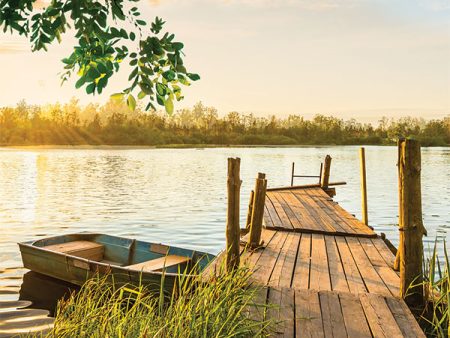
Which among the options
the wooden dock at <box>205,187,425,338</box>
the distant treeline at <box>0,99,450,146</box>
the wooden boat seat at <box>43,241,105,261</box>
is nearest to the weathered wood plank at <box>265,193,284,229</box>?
the wooden dock at <box>205,187,425,338</box>

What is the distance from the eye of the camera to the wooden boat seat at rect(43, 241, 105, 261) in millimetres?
12297

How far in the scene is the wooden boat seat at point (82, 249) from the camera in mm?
12297

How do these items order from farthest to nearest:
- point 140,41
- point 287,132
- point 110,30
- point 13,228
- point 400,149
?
point 287,132
point 13,228
point 400,149
point 140,41
point 110,30

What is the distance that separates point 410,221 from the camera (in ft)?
21.5

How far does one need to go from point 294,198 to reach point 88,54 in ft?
48.3

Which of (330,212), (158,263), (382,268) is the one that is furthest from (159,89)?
(330,212)

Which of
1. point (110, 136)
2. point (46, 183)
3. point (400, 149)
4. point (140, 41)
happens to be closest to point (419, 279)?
point (400, 149)

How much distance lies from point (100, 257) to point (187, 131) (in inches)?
4132

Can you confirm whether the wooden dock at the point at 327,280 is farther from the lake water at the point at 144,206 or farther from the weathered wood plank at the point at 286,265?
the lake water at the point at 144,206

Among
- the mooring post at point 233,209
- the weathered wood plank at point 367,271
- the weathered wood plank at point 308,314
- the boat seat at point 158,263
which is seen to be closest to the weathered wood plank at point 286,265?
the weathered wood plank at point 308,314

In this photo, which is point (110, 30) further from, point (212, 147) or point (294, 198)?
point (212, 147)

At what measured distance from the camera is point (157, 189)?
36.7m

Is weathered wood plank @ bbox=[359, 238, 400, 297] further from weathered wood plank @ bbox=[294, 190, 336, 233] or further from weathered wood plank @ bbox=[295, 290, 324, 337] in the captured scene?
weathered wood plank @ bbox=[294, 190, 336, 233]

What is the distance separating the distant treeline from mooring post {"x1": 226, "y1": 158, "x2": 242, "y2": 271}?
97.8m
